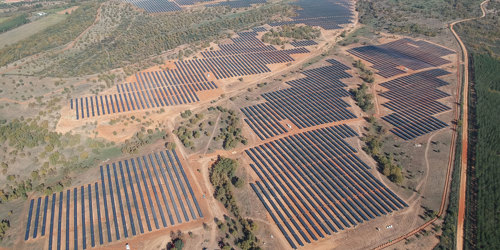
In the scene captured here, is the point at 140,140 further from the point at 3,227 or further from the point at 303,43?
the point at 303,43

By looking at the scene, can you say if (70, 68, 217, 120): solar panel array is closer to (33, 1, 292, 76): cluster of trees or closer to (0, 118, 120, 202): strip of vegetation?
(0, 118, 120, 202): strip of vegetation

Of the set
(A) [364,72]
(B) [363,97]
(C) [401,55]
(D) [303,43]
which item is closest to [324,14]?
(D) [303,43]

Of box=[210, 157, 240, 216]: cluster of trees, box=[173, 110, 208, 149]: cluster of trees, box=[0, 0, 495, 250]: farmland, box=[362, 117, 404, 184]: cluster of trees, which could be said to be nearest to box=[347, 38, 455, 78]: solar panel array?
box=[0, 0, 495, 250]: farmland

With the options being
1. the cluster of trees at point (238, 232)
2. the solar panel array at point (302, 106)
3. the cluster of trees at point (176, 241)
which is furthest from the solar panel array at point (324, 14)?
the cluster of trees at point (176, 241)

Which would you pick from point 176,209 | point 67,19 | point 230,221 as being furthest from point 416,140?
point 67,19

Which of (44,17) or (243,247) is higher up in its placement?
(44,17)

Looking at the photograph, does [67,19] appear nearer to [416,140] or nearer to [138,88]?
[138,88]
